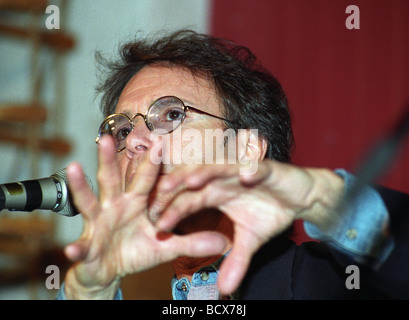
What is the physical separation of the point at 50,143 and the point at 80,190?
7.70ft

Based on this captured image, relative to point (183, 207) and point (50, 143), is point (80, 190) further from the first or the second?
point (50, 143)

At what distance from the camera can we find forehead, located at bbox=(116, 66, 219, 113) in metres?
1.66

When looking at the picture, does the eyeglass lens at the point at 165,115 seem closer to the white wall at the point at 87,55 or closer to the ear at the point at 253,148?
the ear at the point at 253,148

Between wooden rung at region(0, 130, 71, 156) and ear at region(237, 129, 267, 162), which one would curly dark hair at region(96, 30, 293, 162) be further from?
wooden rung at region(0, 130, 71, 156)

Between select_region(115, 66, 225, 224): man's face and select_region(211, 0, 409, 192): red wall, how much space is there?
1227 mm

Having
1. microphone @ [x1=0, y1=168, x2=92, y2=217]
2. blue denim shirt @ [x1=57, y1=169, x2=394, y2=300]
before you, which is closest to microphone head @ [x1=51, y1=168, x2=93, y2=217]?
microphone @ [x1=0, y1=168, x2=92, y2=217]

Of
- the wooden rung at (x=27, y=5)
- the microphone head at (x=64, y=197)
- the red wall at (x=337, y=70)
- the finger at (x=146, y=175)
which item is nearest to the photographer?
the finger at (x=146, y=175)

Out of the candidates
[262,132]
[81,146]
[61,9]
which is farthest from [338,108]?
[61,9]

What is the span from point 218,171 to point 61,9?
2640mm

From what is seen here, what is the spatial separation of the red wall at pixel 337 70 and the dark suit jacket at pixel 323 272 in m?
1.43

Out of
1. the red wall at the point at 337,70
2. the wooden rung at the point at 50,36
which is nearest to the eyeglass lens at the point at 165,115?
the red wall at the point at 337,70

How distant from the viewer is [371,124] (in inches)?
107

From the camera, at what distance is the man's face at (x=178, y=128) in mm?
1514
